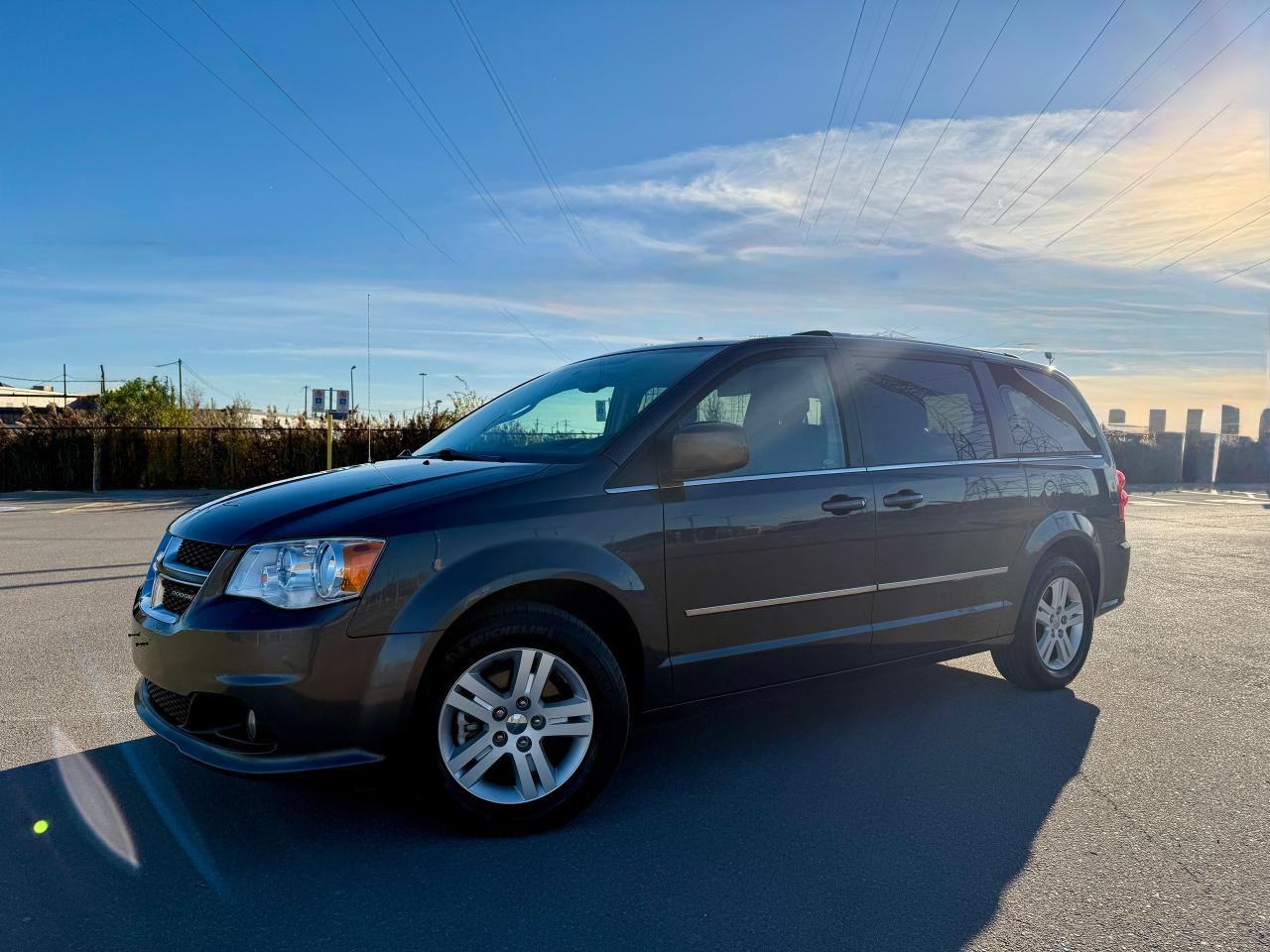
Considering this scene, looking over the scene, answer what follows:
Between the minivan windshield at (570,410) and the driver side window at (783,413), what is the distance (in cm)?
22

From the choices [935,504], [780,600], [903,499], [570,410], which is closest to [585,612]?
[780,600]

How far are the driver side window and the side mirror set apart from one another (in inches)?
11.6

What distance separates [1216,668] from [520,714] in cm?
487

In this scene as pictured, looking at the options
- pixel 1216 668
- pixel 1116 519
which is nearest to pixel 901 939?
pixel 1116 519

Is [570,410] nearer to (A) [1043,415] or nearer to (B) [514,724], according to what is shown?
(B) [514,724]

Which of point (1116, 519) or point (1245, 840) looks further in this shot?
point (1116, 519)

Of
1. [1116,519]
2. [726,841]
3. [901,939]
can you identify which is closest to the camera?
[901,939]

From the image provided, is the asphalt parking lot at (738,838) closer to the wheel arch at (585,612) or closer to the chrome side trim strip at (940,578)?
the wheel arch at (585,612)

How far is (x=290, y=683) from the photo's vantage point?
325cm

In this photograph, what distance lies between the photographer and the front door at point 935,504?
4637mm

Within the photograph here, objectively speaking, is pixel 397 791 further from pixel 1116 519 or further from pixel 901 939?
pixel 1116 519

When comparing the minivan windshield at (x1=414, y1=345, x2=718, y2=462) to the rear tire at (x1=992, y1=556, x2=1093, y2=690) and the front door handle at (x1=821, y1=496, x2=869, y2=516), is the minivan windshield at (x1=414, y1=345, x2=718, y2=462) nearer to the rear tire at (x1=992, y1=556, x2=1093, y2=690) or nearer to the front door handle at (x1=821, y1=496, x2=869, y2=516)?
the front door handle at (x1=821, y1=496, x2=869, y2=516)

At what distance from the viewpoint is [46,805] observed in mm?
3740

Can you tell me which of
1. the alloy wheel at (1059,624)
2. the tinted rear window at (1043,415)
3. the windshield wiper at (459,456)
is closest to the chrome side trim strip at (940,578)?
the alloy wheel at (1059,624)
